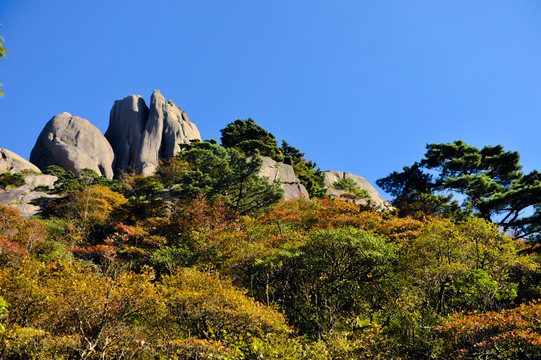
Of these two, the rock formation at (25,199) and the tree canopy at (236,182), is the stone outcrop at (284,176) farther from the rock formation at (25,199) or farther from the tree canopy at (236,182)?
the rock formation at (25,199)

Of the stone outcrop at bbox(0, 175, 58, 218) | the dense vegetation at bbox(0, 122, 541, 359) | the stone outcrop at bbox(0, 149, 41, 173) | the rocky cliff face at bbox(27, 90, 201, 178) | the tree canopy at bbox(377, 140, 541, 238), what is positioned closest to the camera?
the dense vegetation at bbox(0, 122, 541, 359)

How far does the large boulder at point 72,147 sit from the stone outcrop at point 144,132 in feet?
7.56

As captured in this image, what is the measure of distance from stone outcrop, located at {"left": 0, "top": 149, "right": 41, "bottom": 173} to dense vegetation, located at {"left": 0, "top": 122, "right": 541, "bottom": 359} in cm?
1645

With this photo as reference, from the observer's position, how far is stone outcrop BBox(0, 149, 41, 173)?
1236 inches

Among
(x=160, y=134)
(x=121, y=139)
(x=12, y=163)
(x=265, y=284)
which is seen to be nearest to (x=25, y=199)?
(x=12, y=163)

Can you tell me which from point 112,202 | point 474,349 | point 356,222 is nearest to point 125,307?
point 474,349

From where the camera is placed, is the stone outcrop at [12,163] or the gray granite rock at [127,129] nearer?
the stone outcrop at [12,163]

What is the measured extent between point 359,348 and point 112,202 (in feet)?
64.3

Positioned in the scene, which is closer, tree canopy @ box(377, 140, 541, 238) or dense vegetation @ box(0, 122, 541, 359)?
dense vegetation @ box(0, 122, 541, 359)

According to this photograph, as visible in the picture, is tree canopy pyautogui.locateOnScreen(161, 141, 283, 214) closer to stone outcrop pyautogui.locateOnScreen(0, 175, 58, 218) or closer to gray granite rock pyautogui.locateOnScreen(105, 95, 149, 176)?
stone outcrop pyautogui.locateOnScreen(0, 175, 58, 218)

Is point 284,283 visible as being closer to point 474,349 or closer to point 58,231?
point 474,349

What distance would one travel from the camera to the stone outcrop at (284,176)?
26.7 meters

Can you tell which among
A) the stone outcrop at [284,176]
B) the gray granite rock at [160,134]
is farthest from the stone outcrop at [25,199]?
the stone outcrop at [284,176]

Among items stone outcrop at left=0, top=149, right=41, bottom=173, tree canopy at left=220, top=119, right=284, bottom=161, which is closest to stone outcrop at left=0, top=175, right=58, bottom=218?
stone outcrop at left=0, top=149, right=41, bottom=173
